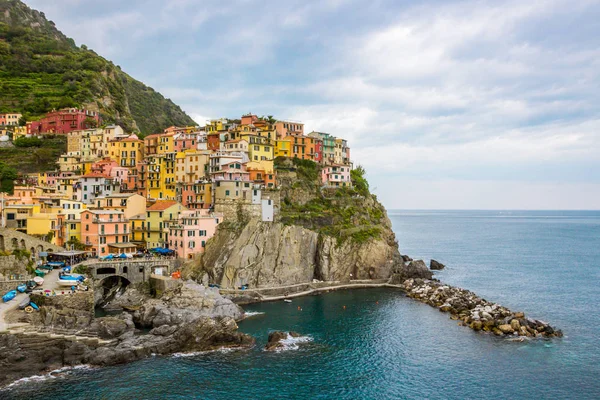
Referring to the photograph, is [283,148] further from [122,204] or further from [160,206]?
[122,204]

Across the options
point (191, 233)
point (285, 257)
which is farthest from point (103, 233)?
point (285, 257)

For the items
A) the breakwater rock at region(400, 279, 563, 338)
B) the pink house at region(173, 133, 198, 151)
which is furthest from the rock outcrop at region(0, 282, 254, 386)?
the pink house at region(173, 133, 198, 151)

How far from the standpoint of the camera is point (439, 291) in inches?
2899

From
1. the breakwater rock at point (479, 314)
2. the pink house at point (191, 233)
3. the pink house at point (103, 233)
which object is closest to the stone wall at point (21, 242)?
the pink house at point (103, 233)

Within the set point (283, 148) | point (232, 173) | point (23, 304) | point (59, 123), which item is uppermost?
point (59, 123)

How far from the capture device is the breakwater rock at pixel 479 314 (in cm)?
5531

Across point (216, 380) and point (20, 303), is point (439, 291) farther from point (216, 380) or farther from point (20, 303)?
point (20, 303)

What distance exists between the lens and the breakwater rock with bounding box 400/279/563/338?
181ft

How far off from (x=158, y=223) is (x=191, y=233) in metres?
7.10

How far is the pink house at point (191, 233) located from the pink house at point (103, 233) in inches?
267

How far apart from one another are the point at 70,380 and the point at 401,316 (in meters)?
40.6

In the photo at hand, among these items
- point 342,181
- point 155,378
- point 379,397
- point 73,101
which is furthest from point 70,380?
point 73,101

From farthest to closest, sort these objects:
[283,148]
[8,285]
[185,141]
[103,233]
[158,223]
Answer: [185,141] < [283,148] < [158,223] < [103,233] < [8,285]

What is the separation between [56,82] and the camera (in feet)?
454
